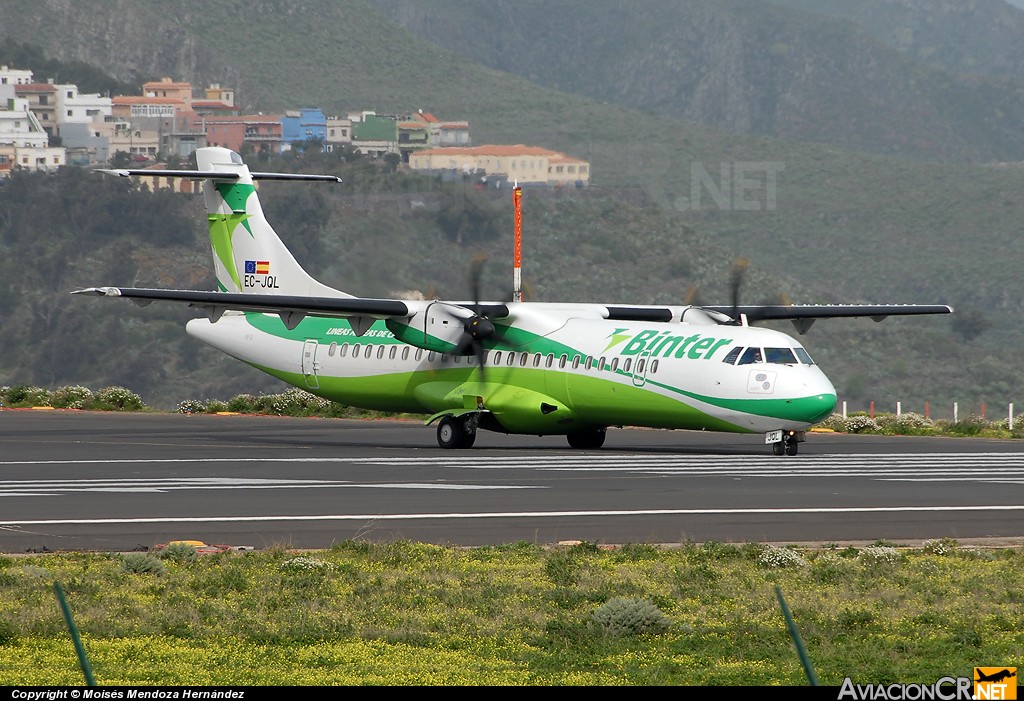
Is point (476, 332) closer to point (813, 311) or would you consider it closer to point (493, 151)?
point (813, 311)

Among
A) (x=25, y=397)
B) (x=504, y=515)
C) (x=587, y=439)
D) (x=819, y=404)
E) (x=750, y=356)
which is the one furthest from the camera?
(x=25, y=397)

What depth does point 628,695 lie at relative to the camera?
7559 millimetres

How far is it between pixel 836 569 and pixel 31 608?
676 cm

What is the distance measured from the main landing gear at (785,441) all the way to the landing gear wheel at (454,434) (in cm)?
612

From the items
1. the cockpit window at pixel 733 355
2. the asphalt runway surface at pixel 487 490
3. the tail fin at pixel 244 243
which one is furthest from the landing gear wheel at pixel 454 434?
the tail fin at pixel 244 243

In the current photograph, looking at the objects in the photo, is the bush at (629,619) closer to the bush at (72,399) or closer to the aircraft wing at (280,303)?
the aircraft wing at (280,303)

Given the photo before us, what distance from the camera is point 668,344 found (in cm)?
2972

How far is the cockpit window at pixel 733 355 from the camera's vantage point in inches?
1132

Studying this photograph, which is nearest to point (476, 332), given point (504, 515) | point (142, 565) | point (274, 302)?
point (274, 302)

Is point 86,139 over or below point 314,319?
over

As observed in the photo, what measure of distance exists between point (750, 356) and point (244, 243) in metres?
13.9

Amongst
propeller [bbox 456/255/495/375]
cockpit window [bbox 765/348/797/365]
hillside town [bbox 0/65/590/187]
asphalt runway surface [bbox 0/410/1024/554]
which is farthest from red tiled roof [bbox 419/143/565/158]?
cockpit window [bbox 765/348/797/365]

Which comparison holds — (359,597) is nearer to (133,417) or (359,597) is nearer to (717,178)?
(133,417)

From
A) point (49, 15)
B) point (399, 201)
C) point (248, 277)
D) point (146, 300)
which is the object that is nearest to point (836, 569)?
point (146, 300)
